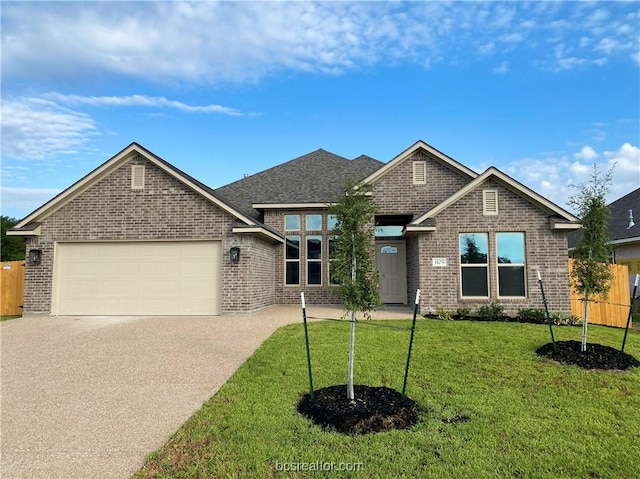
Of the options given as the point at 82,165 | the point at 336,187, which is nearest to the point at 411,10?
the point at 336,187

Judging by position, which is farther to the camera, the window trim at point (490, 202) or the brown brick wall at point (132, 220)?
the window trim at point (490, 202)

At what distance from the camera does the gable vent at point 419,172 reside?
13992mm

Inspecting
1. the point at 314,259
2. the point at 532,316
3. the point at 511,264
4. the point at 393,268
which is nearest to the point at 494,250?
the point at 511,264

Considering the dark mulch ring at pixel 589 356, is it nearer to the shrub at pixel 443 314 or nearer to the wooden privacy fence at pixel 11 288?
the shrub at pixel 443 314

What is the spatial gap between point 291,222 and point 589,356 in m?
10.4

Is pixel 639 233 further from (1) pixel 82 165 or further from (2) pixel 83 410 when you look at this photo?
(1) pixel 82 165

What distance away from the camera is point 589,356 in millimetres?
6930

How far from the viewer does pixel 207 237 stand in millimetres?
11891

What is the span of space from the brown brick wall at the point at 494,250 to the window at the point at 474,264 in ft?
0.48

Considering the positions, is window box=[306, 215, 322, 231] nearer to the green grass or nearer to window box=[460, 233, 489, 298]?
window box=[460, 233, 489, 298]

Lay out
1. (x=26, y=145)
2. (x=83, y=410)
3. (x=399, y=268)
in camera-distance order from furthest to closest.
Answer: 1. (x=399, y=268)
2. (x=26, y=145)
3. (x=83, y=410)

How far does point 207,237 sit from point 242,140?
8.18 metres

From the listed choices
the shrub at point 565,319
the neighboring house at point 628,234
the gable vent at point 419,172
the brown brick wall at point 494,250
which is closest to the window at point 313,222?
the gable vent at point 419,172

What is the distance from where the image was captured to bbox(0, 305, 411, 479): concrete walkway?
3742mm
